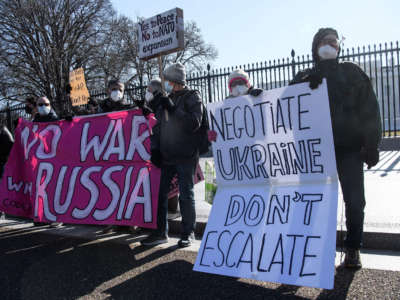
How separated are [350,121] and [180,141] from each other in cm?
170

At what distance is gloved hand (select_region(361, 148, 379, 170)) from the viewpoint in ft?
10.3

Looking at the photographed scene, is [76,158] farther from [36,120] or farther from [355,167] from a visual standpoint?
[355,167]

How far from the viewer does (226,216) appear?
135 inches

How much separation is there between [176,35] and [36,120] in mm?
2757

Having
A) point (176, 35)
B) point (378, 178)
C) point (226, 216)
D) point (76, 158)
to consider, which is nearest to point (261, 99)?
point (226, 216)

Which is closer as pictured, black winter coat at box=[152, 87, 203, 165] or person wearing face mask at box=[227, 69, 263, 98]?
person wearing face mask at box=[227, 69, 263, 98]

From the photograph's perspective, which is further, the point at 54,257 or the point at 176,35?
the point at 176,35

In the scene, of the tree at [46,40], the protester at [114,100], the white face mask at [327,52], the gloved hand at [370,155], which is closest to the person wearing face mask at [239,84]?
the white face mask at [327,52]

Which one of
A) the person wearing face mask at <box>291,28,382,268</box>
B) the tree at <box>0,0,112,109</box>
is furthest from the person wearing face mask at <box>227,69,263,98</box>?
the tree at <box>0,0,112,109</box>

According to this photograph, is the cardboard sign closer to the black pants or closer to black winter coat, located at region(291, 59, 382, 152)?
black winter coat, located at region(291, 59, 382, 152)

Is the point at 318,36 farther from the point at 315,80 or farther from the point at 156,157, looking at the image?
the point at 156,157

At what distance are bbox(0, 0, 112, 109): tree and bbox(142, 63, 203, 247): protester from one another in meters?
20.2

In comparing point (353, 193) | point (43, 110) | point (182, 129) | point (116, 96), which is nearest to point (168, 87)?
point (182, 129)

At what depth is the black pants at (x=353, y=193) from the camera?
3.23 metres
